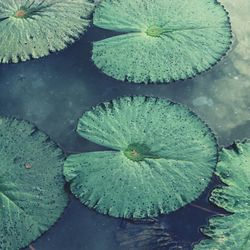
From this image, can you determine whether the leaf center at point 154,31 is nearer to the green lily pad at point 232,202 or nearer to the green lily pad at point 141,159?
the green lily pad at point 141,159

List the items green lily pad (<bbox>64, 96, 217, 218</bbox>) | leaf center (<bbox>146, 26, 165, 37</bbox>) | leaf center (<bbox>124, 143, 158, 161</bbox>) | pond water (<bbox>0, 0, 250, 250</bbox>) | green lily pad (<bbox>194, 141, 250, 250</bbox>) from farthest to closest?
leaf center (<bbox>146, 26, 165, 37</bbox>) → pond water (<bbox>0, 0, 250, 250</bbox>) → leaf center (<bbox>124, 143, 158, 161</bbox>) → green lily pad (<bbox>64, 96, 217, 218</bbox>) → green lily pad (<bbox>194, 141, 250, 250</bbox>)

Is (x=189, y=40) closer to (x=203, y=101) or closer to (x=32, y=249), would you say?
(x=203, y=101)

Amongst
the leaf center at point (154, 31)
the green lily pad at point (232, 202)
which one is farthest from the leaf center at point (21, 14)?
the green lily pad at point (232, 202)

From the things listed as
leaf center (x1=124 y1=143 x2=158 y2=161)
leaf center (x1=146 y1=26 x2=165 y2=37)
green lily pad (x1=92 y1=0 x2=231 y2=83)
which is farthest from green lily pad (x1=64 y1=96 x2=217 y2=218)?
leaf center (x1=146 y1=26 x2=165 y2=37)

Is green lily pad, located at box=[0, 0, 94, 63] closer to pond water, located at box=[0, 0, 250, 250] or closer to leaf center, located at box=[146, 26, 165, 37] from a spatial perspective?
pond water, located at box=[0, 0, 250, 250]

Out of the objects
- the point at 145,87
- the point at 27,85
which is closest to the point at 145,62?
the point at 145,87
